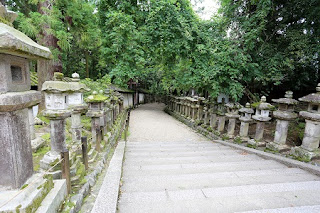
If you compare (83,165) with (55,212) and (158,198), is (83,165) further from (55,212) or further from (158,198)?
(158,198)

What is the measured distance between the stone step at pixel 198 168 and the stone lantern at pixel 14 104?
1636 millimetres

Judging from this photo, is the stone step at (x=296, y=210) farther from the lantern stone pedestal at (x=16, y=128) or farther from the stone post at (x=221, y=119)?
the stone post at (x=221, y=119)

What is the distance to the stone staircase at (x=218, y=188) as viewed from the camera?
6.22 feet

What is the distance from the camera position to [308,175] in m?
2.81

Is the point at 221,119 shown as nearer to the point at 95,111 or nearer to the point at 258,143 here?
the point at 258,143

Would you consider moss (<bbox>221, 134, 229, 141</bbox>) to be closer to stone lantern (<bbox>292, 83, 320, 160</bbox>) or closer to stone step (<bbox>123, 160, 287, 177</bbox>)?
stone step (<bbox>123, 160, 287, 177</bbox>)

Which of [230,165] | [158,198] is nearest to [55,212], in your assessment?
[158,198]

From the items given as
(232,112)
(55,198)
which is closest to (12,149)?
(55,198)

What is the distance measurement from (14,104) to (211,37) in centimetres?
694

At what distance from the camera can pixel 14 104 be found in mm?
1293

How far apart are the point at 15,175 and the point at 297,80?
395 inches

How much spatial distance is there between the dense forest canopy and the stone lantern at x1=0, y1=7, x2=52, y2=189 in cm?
484

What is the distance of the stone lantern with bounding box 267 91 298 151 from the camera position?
139 inches

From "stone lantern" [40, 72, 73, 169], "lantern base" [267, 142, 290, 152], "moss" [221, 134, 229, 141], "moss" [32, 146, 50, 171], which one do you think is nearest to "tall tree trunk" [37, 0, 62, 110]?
"moss" [32, 146, 50, 171]
